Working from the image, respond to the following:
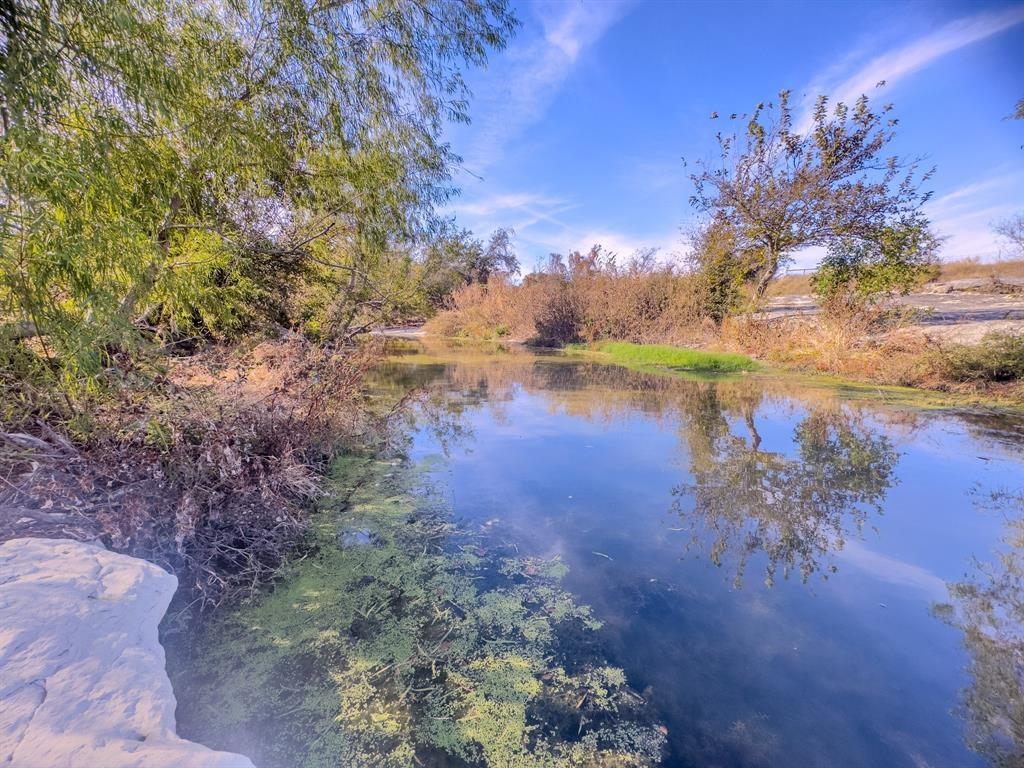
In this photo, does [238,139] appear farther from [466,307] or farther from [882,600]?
[466,307]

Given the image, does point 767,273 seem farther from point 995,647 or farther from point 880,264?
point 995,647

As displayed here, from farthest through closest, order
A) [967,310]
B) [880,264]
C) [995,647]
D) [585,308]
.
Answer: [585,308]
[967,310]
[880,264]
[995,647]

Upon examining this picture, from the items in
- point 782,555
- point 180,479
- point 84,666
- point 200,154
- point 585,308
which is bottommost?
point 782,555

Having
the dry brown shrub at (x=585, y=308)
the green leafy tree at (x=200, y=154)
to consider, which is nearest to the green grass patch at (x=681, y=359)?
the dry brown shrub at (x=585, y=308)

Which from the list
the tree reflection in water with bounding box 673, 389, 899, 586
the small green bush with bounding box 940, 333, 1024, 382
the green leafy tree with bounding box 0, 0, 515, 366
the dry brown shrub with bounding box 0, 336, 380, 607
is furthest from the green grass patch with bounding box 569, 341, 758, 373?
the dry brown shrub with bounding box 0, 336, 380, 607

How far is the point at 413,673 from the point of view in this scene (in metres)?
1.85

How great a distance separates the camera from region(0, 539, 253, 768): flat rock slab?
0.96 m

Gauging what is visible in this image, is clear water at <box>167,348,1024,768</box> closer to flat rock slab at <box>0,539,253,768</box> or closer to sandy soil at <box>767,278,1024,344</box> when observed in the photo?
flat rock slab at <box>0,539,253,768</box>

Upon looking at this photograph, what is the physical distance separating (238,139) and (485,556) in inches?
147

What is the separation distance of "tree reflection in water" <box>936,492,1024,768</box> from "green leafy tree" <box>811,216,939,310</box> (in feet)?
32.1

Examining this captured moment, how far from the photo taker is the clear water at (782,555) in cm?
163

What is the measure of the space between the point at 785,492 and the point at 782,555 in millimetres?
1142

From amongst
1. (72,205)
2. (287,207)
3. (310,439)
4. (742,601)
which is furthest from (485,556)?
(287,207)

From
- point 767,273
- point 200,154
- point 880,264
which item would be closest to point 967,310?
point 880,264
